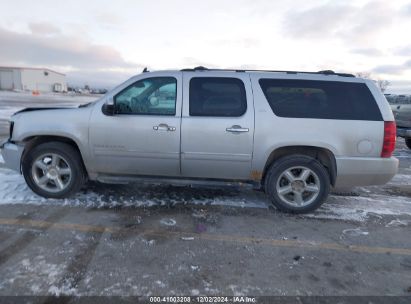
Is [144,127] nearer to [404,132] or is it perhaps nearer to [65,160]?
[65,160]

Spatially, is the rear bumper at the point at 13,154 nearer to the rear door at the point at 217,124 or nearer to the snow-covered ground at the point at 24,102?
the rear door at the point at 217,124

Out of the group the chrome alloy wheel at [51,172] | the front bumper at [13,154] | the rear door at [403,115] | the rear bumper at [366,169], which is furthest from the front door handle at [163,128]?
the rear door at [403,115]

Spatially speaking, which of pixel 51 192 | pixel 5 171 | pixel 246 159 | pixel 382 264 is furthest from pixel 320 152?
pixel 5 171

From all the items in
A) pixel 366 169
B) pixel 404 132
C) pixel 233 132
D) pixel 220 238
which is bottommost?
pixel 220 238

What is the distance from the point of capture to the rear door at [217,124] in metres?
3.94

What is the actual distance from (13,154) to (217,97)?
10.2ft

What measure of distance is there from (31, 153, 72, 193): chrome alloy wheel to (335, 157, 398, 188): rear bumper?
382 cm

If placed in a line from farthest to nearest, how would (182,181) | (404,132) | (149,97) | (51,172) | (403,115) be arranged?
(403,115), (404,132), (51,172), (182,181), (149,97)

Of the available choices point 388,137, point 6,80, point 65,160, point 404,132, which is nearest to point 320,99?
point 388,137

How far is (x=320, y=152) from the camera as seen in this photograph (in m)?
4.12

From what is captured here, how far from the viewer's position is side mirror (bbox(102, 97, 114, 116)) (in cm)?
397

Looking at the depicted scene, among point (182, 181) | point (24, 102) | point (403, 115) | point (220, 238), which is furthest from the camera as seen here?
point (24, 102)

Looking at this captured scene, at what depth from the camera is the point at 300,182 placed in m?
4.12

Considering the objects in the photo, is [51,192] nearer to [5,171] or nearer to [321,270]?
[5,171]
